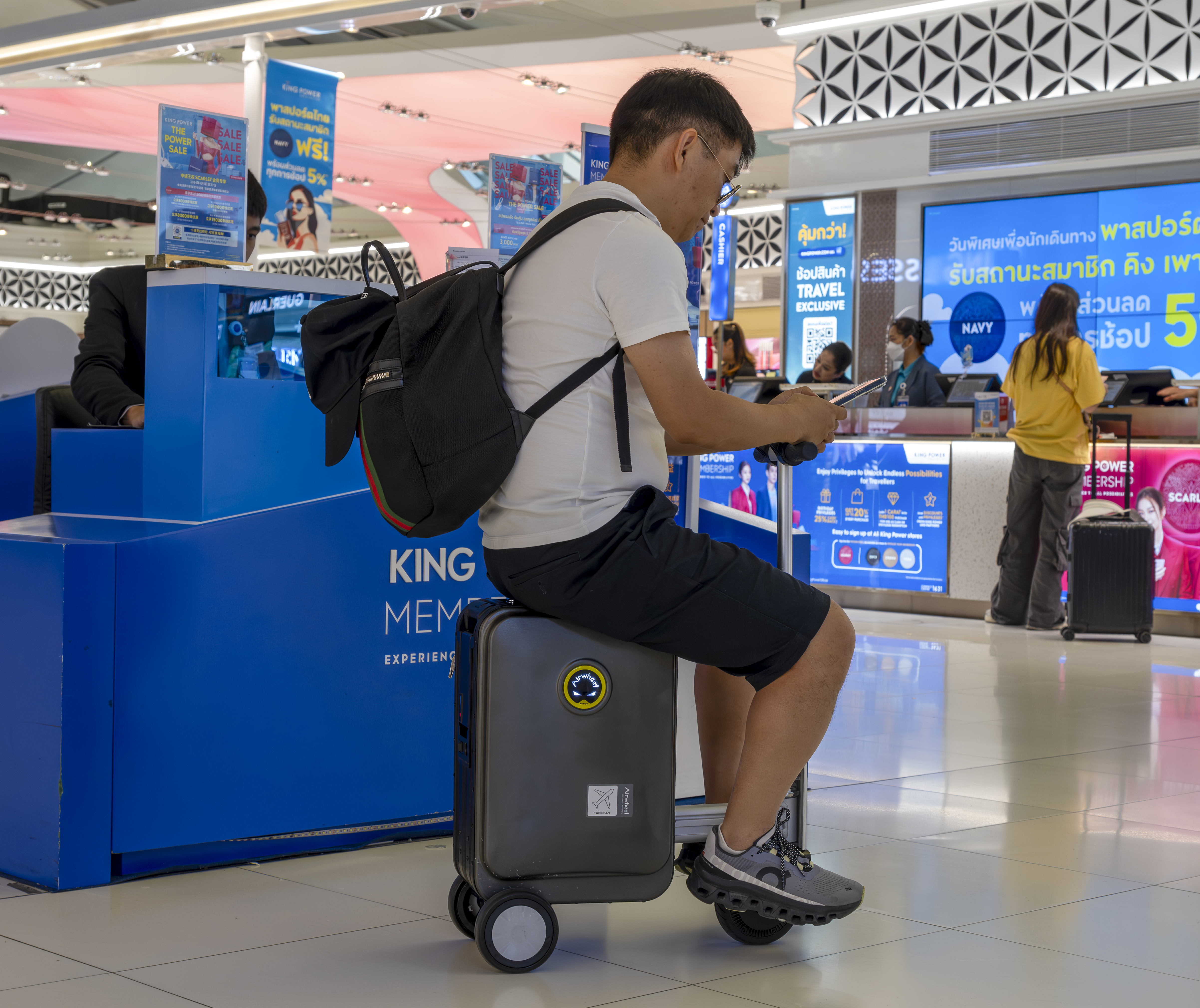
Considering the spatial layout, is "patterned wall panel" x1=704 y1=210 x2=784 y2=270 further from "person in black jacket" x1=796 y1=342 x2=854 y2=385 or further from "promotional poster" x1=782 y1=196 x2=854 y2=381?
"person in black jacket" x1=796 y1=342 x2=854 y2=385

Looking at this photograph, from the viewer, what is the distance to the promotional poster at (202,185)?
2949 mm

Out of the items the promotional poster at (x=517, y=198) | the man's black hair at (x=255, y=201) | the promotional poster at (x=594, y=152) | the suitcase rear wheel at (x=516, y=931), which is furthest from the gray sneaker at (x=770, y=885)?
the man's black hair at (x=255, y=201)

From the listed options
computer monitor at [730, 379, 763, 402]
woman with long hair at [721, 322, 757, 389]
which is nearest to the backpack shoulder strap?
computer monitor at [730, 379, 763, 402]

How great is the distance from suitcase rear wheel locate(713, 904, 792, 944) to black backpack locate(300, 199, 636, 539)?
30.7 inches

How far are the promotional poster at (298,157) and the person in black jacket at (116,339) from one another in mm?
2850

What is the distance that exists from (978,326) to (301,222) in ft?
18.0

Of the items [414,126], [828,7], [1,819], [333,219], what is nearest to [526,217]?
[1,819]

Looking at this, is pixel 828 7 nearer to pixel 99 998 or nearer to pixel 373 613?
pixel 373 613

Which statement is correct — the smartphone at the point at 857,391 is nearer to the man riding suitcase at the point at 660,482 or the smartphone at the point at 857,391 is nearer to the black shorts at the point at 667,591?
the man riding suitcase at the point at 660,482

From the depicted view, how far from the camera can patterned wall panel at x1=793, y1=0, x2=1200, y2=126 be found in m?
8.75

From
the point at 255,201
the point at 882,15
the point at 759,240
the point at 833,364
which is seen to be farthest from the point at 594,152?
the point at 759,240

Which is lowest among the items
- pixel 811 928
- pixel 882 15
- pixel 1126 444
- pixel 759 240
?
pixel 811 928

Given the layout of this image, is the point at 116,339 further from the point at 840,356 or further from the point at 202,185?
the point at 840,356

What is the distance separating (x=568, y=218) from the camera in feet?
6.42
